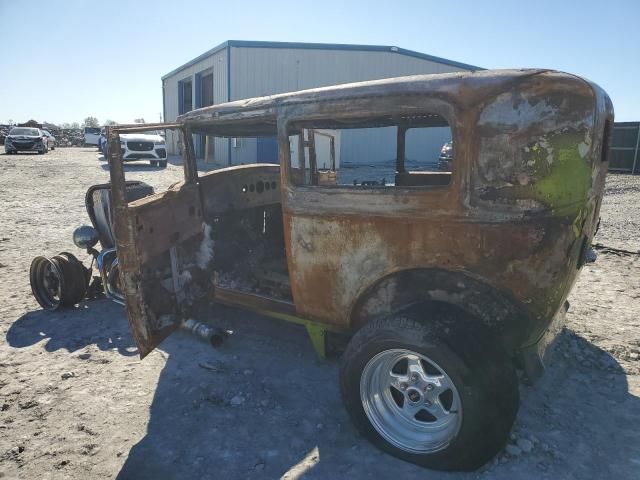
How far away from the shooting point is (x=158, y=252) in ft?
10.5

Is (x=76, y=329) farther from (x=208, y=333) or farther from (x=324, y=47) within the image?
(x=324, y=47)

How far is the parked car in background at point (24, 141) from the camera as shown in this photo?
25453 millimetres

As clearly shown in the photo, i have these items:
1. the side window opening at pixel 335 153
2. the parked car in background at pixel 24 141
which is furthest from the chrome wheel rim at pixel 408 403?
the parked car in background at pixel 24 141

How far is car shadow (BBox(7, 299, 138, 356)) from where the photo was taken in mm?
4000

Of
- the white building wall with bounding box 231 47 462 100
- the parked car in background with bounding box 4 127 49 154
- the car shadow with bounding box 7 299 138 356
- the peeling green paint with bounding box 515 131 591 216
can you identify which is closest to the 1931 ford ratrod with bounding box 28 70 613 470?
the peeling green paint with bounding box 515 131 591 216

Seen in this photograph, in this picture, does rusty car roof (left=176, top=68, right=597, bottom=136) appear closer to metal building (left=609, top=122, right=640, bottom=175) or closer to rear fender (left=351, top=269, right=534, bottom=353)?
rear fender (left=351, top=269, right=534, bottom=353)

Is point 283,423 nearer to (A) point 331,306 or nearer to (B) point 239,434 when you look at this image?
(B) point 239,434

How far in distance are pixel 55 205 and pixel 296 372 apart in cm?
924

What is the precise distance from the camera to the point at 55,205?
1040cm

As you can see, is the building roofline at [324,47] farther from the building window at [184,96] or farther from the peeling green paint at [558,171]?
the peeling green paint at [558,171]

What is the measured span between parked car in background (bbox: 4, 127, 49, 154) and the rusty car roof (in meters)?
27.7

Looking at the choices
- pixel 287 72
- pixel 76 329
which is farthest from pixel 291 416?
pixel 287 72

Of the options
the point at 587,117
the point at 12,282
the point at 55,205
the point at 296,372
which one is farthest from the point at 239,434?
the point at 55,205

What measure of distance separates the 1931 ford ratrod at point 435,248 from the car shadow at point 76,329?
3.62ft
